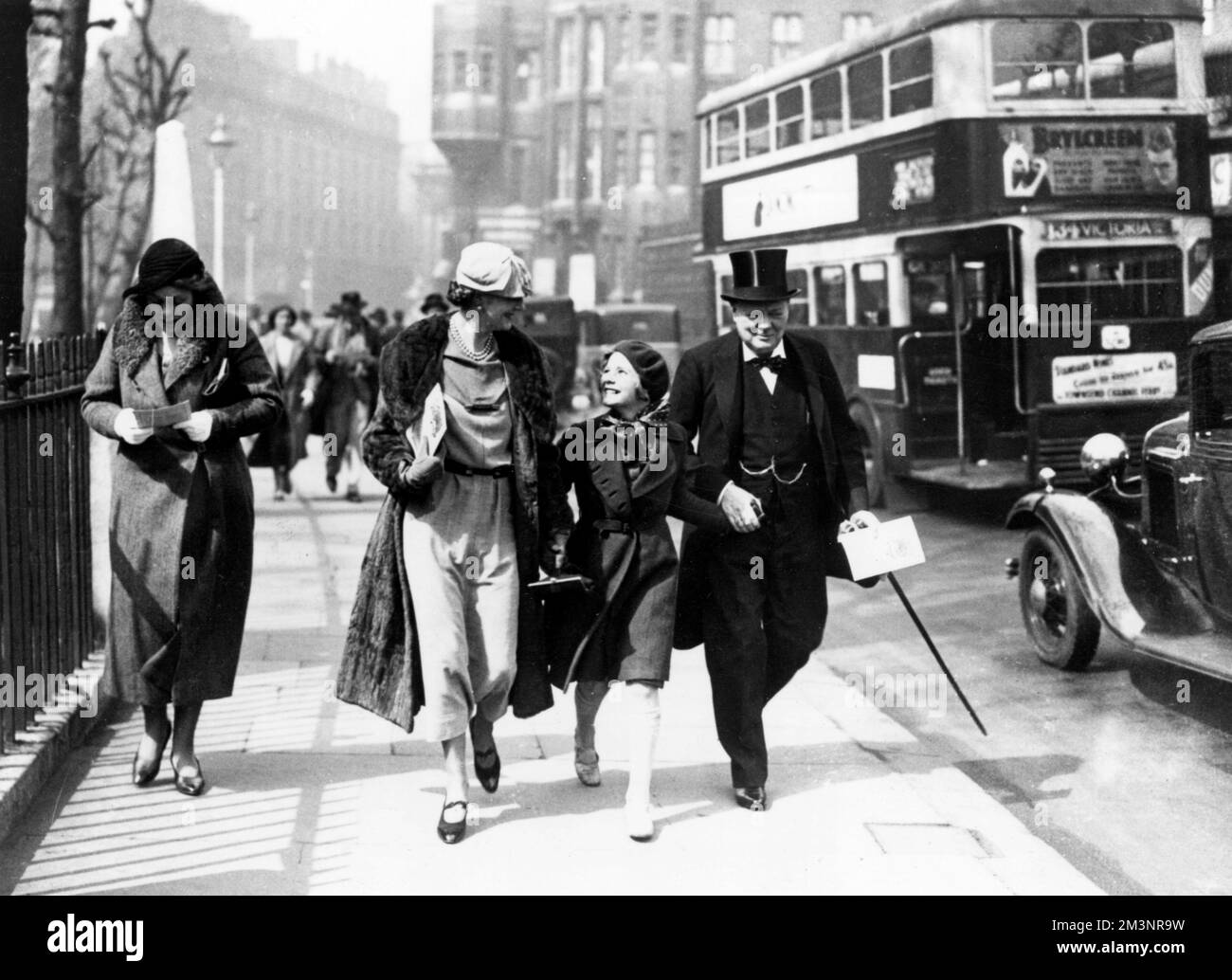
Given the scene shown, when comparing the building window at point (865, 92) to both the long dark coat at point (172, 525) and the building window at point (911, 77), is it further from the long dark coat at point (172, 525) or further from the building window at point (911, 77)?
the long dark coat at point (172, 525)

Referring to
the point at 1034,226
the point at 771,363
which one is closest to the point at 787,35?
the point at 1034,226

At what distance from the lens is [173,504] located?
5480 millimetres

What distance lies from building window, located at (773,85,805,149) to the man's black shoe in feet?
35.2

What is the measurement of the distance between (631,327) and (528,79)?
85.1 ft

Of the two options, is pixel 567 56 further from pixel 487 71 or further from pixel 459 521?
pixel 459 521

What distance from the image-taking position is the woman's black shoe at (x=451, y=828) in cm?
500

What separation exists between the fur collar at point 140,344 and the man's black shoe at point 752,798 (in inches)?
93.0

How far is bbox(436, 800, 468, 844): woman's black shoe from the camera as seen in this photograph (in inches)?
197

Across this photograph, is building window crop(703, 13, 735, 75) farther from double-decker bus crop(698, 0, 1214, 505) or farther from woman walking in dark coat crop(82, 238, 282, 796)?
woman walking in dark coat crop(82, 238, 282, 796)

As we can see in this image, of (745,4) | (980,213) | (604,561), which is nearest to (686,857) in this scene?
(604,561)

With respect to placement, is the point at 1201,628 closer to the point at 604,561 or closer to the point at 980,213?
the point at 604,561

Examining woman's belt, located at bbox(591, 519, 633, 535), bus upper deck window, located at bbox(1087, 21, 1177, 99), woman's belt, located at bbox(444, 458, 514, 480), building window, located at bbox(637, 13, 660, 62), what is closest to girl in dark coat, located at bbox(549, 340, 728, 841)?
woman's belt, located at bbox(591, 519, 633, 535)

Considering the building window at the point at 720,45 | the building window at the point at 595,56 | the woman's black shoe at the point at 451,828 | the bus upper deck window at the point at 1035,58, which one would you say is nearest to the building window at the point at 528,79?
the building window at the point at 595,56
